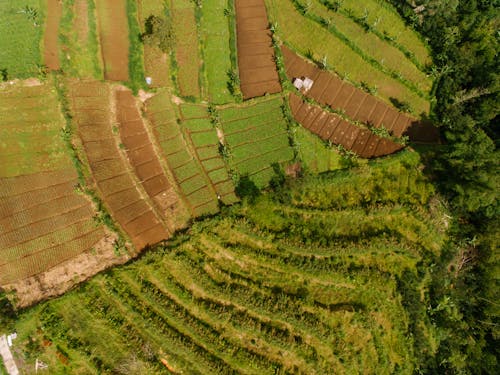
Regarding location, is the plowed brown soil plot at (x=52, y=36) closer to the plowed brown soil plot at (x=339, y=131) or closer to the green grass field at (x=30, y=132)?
the green grass field at (x=30, y=132)

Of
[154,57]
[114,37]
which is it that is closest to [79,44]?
[114,37]

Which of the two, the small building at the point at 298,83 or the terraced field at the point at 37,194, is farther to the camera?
the small building at the point at 298,83

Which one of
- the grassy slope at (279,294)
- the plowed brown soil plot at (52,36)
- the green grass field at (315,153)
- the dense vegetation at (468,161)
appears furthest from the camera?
the green grass field at (315,153)

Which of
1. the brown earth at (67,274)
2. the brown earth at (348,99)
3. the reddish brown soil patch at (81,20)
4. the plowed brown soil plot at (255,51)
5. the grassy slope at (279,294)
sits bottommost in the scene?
the grassy slope at (279,294)

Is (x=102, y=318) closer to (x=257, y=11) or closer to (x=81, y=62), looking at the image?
(x=81, y=62)

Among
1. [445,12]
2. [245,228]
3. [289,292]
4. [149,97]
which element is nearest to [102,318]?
[245,228]

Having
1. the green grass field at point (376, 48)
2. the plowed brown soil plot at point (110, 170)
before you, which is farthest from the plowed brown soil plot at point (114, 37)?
the green grass field at point (376, 48)

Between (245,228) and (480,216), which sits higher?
(245,228)
